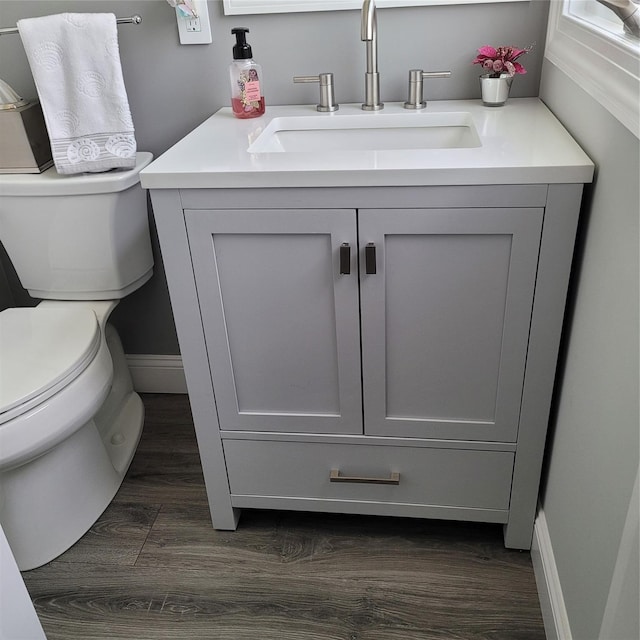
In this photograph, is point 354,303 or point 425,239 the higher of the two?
point 425,239

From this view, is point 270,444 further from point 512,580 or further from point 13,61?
point 13,61

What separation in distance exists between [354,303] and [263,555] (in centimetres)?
66

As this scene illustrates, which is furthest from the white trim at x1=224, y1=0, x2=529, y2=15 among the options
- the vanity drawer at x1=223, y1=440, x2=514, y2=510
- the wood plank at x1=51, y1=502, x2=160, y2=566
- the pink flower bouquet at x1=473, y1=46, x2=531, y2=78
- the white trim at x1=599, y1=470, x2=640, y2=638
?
the wood plank at x1=51, y1=502, x2=160, y2=566

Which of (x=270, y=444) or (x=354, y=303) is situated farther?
(x=270, y=444)

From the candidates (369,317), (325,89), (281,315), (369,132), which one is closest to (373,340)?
(369,317)

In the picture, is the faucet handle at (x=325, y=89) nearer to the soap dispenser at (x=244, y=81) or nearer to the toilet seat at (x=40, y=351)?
the soap dispenser at (x=244, y=81)

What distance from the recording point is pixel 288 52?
1.52 m

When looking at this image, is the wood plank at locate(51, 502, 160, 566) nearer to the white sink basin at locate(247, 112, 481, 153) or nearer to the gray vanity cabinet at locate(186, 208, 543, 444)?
the gray vanity cabinet at locate(186, 208, 543, 444)

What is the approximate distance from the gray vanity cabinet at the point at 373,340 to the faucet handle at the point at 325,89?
45 cm

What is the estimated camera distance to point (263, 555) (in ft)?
4.78

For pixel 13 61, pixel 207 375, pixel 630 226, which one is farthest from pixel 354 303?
pixel 13 61

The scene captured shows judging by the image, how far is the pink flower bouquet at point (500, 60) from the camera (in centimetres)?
138

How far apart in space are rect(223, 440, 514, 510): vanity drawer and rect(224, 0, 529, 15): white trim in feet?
3.24

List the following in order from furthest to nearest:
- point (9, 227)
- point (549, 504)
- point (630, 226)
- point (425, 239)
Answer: point (9, 227), point (549, 504), point (425, 239), point (630, 226)
